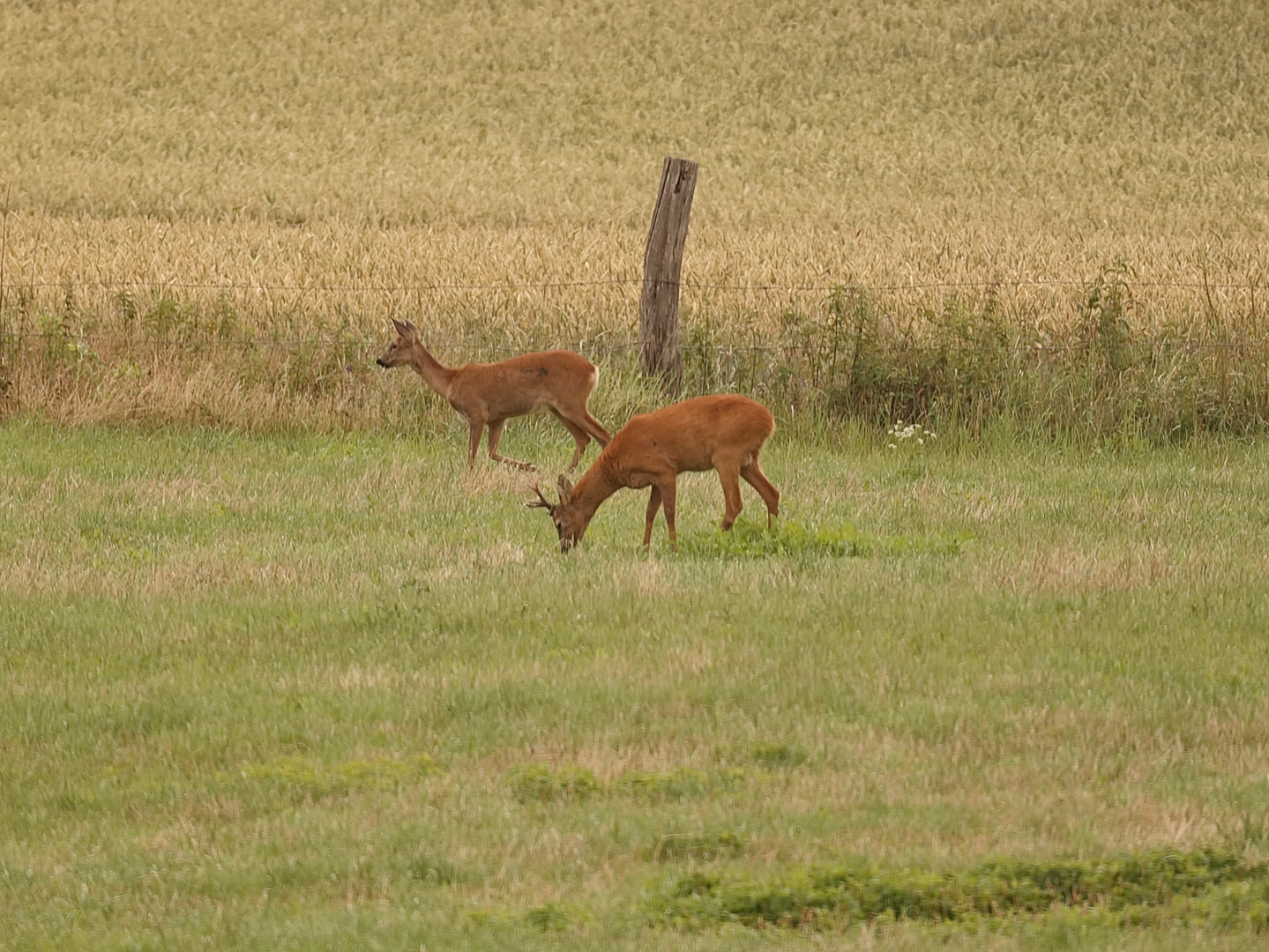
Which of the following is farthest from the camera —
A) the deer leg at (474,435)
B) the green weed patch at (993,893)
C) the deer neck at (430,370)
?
the deer neck at (430,370)

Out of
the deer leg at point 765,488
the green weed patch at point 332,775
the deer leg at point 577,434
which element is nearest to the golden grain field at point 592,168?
the deer leg at point 577,434

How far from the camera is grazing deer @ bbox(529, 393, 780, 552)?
1018cm

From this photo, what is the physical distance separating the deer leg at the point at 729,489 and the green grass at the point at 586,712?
0.44 feet

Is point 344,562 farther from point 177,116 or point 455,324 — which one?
point 177,116

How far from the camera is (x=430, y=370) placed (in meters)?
13.6

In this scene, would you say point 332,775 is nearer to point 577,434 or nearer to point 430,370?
point 577,434

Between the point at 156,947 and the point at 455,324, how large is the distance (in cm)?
1188

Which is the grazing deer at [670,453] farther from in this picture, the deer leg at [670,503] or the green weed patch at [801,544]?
the green weed patch at [801,544]

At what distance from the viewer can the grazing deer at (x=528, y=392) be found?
13195 mm

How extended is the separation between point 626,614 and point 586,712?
1.55 meters

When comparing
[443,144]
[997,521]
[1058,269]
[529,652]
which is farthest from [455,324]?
[443,144]

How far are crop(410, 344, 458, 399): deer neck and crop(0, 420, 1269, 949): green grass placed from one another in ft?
6.34

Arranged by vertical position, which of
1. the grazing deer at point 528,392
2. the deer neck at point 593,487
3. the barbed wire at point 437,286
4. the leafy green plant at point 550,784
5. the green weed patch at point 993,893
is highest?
the barbed wire at point 437,286

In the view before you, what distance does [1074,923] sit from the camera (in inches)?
192
